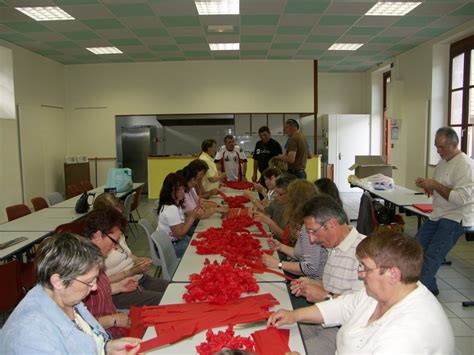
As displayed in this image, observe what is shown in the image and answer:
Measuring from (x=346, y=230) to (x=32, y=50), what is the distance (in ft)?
→ 30.4

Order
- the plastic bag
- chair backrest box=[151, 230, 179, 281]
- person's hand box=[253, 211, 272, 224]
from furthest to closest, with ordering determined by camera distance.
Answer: the plastic bag, person's hand box=[253, 211, 272, 224], chair backrest box=[151, 230, 179, 281]

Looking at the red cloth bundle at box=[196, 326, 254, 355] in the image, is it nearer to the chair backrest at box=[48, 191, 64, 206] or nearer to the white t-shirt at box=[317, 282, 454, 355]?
the white t-shirt at box=[317, 282, 454, 355]

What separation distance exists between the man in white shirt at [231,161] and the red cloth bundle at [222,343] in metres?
5.98

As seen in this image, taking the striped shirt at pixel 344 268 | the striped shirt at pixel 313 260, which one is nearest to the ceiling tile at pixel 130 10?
the striped shirt at pixel 313 260

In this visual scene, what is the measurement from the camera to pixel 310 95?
36.4ft

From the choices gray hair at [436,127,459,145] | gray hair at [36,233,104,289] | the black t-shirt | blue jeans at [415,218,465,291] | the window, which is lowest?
blue jeans at [415,218,465,291]

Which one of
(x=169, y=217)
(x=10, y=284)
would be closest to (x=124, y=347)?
(x=10, y=284)

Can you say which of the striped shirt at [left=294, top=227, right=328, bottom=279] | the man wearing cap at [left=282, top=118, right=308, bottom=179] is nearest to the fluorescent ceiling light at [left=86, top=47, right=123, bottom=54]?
the man wearing cap at [left=282, top=118, right=308, bottom=179]

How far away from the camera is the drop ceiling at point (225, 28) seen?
6.54 metres

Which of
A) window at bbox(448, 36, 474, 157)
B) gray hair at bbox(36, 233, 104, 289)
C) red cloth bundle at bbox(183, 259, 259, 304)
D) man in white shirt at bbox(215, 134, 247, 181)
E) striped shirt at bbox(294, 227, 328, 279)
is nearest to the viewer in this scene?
gray hair at bbox(36, 233, 104, 289)

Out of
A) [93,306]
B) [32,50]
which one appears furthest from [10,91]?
[93,306]

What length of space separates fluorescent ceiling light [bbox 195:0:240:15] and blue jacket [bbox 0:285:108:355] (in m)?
5.81

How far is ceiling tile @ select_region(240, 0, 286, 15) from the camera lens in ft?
21.0

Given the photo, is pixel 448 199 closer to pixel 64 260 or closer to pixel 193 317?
pixel 193 317
